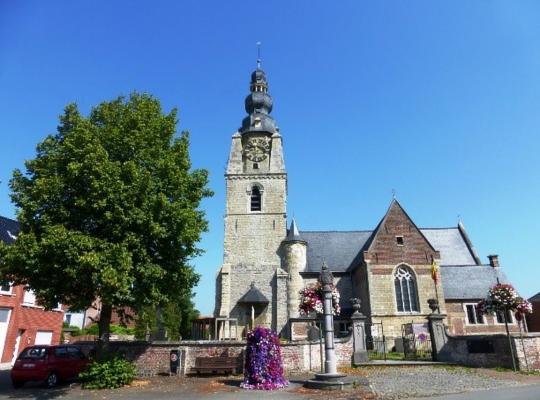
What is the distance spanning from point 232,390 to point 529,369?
12.2 metres

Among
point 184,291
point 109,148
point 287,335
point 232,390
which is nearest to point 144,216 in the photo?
point 109,148

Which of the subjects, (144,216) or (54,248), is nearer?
(54,248)

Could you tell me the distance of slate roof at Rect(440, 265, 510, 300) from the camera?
2838cm

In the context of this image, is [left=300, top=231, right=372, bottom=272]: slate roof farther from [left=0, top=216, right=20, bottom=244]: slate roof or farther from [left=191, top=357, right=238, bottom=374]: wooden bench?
[left=0, top=216, right=20, bottom=244]: slate roof

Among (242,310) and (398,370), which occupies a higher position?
(242,310)

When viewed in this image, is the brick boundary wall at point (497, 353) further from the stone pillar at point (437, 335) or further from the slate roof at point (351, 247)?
the slate roof at point (351, 247)

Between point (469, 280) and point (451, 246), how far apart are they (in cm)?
509

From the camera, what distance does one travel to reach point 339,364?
17.1 metres

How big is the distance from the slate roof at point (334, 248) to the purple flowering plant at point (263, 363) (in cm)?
1923

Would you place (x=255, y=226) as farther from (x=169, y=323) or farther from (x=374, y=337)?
(x=374, y=337)

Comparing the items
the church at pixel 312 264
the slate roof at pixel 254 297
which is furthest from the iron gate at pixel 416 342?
the slate roof at pixel 254 297

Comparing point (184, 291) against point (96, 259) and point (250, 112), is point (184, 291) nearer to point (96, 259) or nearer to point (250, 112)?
point (96, 259)

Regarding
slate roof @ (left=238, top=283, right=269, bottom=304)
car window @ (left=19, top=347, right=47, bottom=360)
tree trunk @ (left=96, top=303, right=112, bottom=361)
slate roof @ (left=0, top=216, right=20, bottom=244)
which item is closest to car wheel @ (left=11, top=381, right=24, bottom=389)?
car window @ (left=19, top=347, right=47, bottom=360)

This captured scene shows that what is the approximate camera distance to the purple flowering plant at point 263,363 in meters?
12.0
